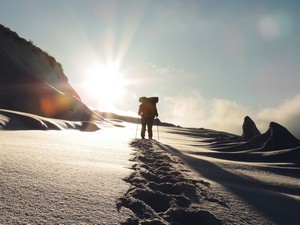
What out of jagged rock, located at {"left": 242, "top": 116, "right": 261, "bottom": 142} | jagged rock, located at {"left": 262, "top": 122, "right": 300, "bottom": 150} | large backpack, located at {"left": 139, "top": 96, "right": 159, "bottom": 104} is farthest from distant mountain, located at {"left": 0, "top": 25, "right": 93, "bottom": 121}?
jagged rock, located at {"left": 262, "top": 122, "right": 300, "bottom": 150}

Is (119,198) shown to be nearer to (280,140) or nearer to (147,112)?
(280,140)

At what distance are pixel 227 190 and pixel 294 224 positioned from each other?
1.13 m

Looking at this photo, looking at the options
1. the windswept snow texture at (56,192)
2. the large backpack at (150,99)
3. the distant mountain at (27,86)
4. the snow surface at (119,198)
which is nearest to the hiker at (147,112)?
the large backpack at (150,99)

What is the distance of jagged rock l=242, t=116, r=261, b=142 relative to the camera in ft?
55.9

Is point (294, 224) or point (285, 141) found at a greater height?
point (285, 141)

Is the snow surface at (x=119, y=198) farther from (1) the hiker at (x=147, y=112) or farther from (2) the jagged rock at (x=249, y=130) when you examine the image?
(2) the jagged rock at (x=249, y=130)

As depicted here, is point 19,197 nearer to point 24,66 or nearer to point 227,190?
point 227,190

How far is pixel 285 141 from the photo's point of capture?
10.5 m

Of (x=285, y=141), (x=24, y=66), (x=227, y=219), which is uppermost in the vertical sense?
(x=24, y=66)

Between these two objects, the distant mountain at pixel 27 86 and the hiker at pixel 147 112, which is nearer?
the hiker at pixel 147 112

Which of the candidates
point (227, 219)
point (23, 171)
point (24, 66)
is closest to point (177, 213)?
point (227, 219)

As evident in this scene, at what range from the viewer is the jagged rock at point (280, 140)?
10.3 m

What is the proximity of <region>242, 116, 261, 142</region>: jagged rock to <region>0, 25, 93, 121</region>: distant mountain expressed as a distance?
11451mm

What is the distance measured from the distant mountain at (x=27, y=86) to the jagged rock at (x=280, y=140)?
44.6 feet
